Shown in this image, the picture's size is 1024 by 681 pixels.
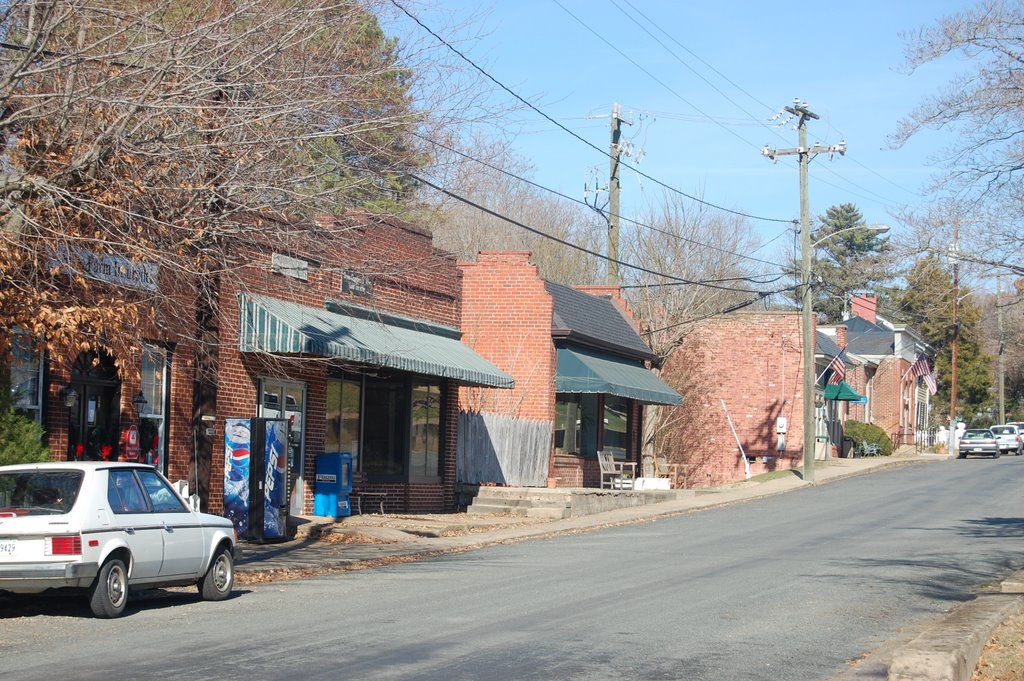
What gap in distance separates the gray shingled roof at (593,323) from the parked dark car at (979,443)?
28.2 m

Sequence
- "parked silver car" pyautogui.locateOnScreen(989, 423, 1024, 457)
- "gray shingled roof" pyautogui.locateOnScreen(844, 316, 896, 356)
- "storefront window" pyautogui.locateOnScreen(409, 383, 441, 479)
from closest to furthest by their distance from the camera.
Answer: "storefront window" pyautogui.locateOnScreen(409, 383, 441, 479)
"parked silver car" pyautogui.locateOnScreen(989, 423, 1024, 457)
"gray shingled roof" pyautogui.locateOnScreen(844, 316, 896, 356)

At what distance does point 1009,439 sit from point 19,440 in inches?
2248

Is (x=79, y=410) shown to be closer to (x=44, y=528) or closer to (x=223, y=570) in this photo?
(x=223, y=570)

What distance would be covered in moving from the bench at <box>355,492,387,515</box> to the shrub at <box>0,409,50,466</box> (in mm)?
9739

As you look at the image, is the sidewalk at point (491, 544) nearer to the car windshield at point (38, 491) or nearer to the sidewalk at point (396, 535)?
the sidewalk at point (396, 535)

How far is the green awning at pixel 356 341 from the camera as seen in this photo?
19609 mm

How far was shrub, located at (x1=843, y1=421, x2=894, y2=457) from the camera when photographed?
55156mm

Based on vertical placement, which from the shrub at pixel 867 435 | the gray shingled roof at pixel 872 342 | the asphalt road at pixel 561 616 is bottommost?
the asphalt road at pixel 561 616

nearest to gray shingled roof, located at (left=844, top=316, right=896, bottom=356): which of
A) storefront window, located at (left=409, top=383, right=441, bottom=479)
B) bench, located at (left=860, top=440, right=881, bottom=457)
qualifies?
bench, located at (left=860, top=440, right=881, bottom=457)

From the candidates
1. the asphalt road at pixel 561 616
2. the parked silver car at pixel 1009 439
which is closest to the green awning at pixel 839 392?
the parked silver car at pixel 1009 439

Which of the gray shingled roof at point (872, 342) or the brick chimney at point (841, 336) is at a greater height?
the gray shingled roof at point (872, 342)

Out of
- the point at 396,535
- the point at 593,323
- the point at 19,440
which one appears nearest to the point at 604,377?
the point at 593,323

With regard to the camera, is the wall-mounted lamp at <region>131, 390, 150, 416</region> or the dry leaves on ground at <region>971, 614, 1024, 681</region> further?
the wall-mounted lamp at <region>131, 390, 150, 416</region>

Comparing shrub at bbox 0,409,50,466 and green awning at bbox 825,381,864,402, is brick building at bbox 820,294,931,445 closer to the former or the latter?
green awning at bbox 825,381,864,402
